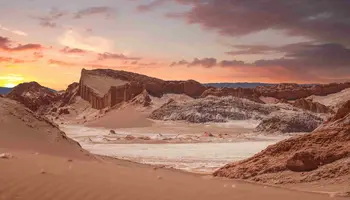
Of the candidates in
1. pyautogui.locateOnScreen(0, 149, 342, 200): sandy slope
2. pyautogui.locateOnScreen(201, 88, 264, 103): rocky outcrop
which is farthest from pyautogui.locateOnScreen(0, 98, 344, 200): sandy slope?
pyautogui.locateOnScreen(201, 88, 264, 103): rocky outcrop

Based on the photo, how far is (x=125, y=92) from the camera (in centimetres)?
6919

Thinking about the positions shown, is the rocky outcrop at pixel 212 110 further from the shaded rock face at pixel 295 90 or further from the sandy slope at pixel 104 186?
the sandy slope at pixel 104 186

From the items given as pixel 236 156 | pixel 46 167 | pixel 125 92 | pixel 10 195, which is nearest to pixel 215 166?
pixel 236 156

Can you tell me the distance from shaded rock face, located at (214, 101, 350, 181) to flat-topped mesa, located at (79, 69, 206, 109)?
57.7 metres

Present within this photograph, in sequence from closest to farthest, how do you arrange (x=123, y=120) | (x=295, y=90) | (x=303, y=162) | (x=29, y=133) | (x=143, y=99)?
(x=303, y=162) < (x=29, y=133) < (x=123, y=120) < (x=143, y=99) < (x=295, y=90)

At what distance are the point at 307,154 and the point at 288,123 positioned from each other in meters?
29.8

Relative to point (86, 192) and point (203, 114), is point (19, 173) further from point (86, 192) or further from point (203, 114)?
point (203, 114)

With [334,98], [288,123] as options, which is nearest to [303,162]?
[288,123]

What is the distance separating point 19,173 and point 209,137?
26862 mm

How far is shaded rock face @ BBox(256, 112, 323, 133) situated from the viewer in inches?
1479

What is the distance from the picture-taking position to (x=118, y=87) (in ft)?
233

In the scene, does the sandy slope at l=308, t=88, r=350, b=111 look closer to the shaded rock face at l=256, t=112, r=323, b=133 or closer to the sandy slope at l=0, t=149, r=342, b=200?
the shaded rock face at l=256, t=112, r=323, b=133

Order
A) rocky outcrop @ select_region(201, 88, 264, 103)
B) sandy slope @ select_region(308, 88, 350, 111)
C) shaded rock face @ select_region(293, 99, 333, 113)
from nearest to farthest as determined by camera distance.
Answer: shaded rock face @ select_region(293, 99, 333, 113)
rocky outcrop @ select_region(201, 88, 264, 103)
sandy slope @ select_region(308, 88, 350, 111)

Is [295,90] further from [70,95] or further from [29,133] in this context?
[29,133]
